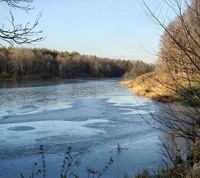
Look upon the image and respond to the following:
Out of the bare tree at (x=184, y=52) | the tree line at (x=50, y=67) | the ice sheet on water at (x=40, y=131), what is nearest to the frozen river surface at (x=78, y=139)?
the ice sheet on water at (x=40, y=131)

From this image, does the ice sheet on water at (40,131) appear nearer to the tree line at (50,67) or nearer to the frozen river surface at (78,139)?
the frozen river surface at (78,139)

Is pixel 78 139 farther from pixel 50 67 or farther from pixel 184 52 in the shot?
pixel 50 67

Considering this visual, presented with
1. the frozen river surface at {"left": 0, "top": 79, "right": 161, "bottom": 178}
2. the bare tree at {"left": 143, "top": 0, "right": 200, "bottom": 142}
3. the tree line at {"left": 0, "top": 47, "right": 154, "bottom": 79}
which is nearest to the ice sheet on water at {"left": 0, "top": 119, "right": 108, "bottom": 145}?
the frozen river surface at {"left": 0, "top": 79, "right": 161, "bottom": 178}

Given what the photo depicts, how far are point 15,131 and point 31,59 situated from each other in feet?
186

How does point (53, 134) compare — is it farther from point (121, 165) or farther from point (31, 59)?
point (31, 59)

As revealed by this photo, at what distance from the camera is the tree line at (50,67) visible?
6419 centimetres

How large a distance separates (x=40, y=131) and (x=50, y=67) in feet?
204

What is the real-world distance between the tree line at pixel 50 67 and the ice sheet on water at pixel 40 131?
33.8 m

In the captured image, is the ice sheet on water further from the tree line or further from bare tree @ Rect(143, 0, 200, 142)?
the tree line

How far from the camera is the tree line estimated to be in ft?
211

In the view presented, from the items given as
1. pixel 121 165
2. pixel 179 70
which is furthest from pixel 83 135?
pixel 179 70

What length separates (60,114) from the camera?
64.0 feet

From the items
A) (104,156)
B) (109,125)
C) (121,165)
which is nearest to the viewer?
(121,165)

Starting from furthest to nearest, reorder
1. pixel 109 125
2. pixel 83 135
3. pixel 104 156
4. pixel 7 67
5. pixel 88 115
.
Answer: pixel 7 67, pixel 88 115, pixel 109 125, pixel 83 135, pixel 104 156
